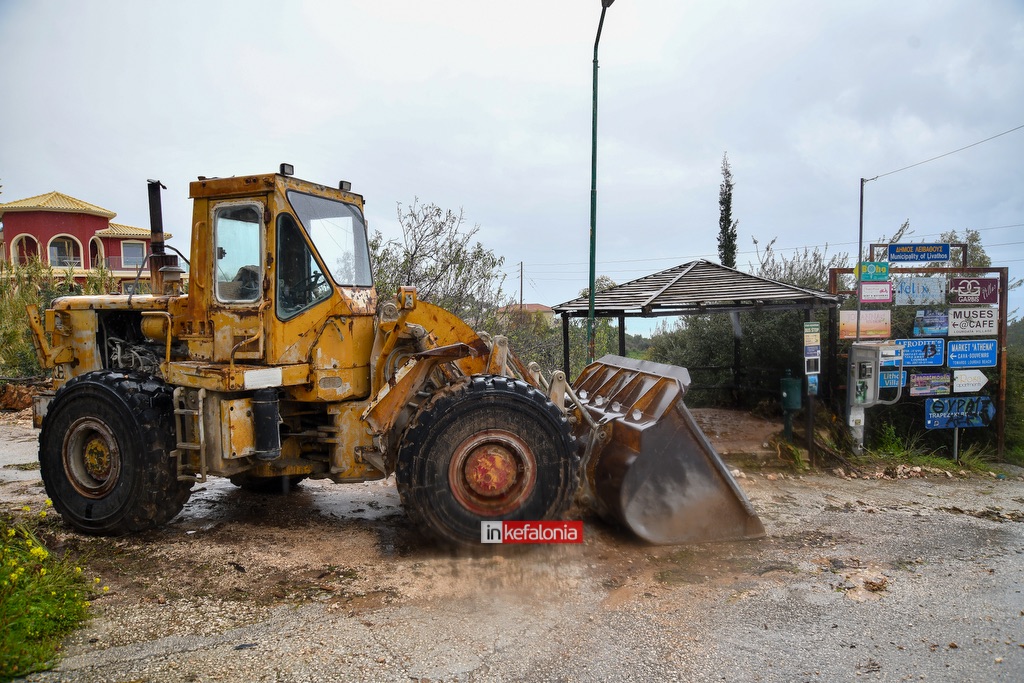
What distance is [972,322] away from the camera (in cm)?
1018

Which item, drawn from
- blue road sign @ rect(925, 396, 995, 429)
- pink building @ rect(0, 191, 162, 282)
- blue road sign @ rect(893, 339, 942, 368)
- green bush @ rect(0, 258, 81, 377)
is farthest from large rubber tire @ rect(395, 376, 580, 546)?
pink building @ rect(0, 191, 162, 282)

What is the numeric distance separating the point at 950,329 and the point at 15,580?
36.3ft

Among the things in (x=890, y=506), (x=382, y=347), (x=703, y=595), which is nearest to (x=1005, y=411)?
(x=890, y=506)

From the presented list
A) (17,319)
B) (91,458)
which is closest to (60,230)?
(17,319)

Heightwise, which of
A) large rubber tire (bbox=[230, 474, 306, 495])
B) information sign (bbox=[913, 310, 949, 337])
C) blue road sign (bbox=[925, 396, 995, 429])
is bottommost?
large rubber tire (bbox=[230, 474, 306, 495])

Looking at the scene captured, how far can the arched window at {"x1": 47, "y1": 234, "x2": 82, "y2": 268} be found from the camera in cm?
3481

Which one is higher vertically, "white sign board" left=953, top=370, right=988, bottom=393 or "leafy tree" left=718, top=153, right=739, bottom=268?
"leafy tree" left=718, top=153, right=739, bottom=268

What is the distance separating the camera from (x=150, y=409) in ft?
17.8

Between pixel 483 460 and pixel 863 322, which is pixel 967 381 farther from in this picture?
pixel 483 460

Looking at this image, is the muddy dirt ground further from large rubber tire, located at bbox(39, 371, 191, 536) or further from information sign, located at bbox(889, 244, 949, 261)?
information sign, located at bbox(889, 244, 949, 261)

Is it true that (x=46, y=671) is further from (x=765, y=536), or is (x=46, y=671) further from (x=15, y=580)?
(x=765, y=536)

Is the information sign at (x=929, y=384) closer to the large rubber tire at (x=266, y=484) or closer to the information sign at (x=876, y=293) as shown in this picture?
the information sign at (x=876, y=293)

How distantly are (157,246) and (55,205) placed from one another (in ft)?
111

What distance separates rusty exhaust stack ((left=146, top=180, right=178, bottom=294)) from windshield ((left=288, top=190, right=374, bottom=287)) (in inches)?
67.6
